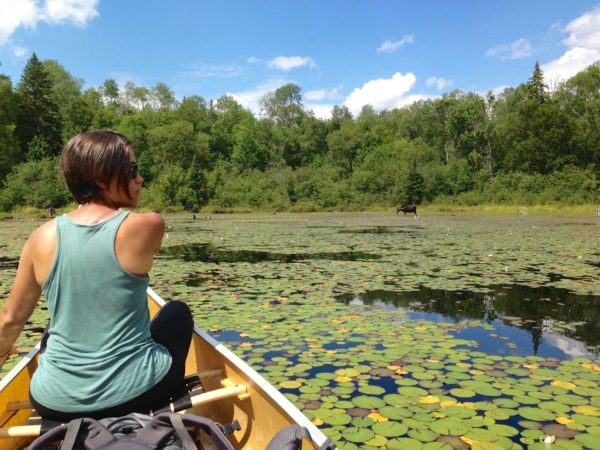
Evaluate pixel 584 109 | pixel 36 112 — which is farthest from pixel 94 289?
pixel 36 112

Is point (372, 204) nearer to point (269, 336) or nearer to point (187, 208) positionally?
point (187, 208)

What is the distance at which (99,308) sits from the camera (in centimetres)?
159

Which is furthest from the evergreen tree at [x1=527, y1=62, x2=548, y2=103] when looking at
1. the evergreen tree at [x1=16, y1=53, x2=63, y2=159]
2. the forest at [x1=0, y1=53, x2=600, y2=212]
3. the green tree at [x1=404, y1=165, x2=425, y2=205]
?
the evergreen tree at [x1=16, y1=53, x2=63, y2=159]

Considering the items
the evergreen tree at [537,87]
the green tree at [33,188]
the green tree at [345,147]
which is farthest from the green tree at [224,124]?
the evergreen tree at [537,87]

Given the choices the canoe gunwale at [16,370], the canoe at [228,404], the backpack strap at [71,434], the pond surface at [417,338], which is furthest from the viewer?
the pond surface at [417,338]

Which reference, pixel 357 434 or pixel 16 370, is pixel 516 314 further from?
pixel 16 370

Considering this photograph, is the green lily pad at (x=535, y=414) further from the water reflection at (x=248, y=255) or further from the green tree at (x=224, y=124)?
the green tree at (x=224, y=124)

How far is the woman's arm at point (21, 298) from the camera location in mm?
1615

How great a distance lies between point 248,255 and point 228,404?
8.23m

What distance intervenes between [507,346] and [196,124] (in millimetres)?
57750

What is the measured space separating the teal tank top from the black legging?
32 millimetres

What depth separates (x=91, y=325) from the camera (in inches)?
63.1

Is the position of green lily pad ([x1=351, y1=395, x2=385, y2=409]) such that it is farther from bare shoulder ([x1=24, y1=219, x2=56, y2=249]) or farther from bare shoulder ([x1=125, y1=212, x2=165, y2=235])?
bare shoulder ([x1=24, y1=219, x2=56, y2=249])

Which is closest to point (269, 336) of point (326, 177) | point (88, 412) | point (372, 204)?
point (88, 412)
